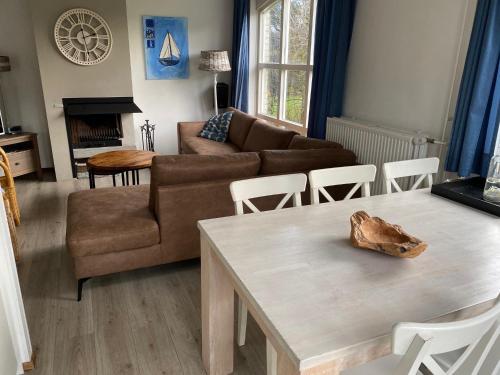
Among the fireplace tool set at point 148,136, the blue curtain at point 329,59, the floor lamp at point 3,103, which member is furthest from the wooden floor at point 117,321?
the fireplace tool set at point 148,136

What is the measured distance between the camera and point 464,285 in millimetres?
1218

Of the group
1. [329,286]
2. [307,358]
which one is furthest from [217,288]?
[307,358]

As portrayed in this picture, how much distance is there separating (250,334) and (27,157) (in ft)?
13.3

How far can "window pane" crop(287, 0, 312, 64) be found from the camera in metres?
4.44

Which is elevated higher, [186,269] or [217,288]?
[217,288]

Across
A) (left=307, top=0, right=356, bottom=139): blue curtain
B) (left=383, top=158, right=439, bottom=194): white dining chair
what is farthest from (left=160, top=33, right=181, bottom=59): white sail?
(left=383, top=158, right=439, bottom=194): white dining chair

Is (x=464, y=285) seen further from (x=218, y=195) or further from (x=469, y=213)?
(x=218, y=195)

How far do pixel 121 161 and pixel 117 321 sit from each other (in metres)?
1.82

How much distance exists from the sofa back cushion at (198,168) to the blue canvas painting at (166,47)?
3.48 metres

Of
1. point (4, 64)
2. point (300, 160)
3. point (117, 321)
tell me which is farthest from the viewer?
point (4, 64)

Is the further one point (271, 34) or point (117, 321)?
point (271, 34)

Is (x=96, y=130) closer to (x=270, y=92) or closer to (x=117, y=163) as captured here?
(x=117, y=163)

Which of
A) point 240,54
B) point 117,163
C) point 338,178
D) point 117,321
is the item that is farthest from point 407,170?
point 240,54

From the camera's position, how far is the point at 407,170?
229 centimetres
